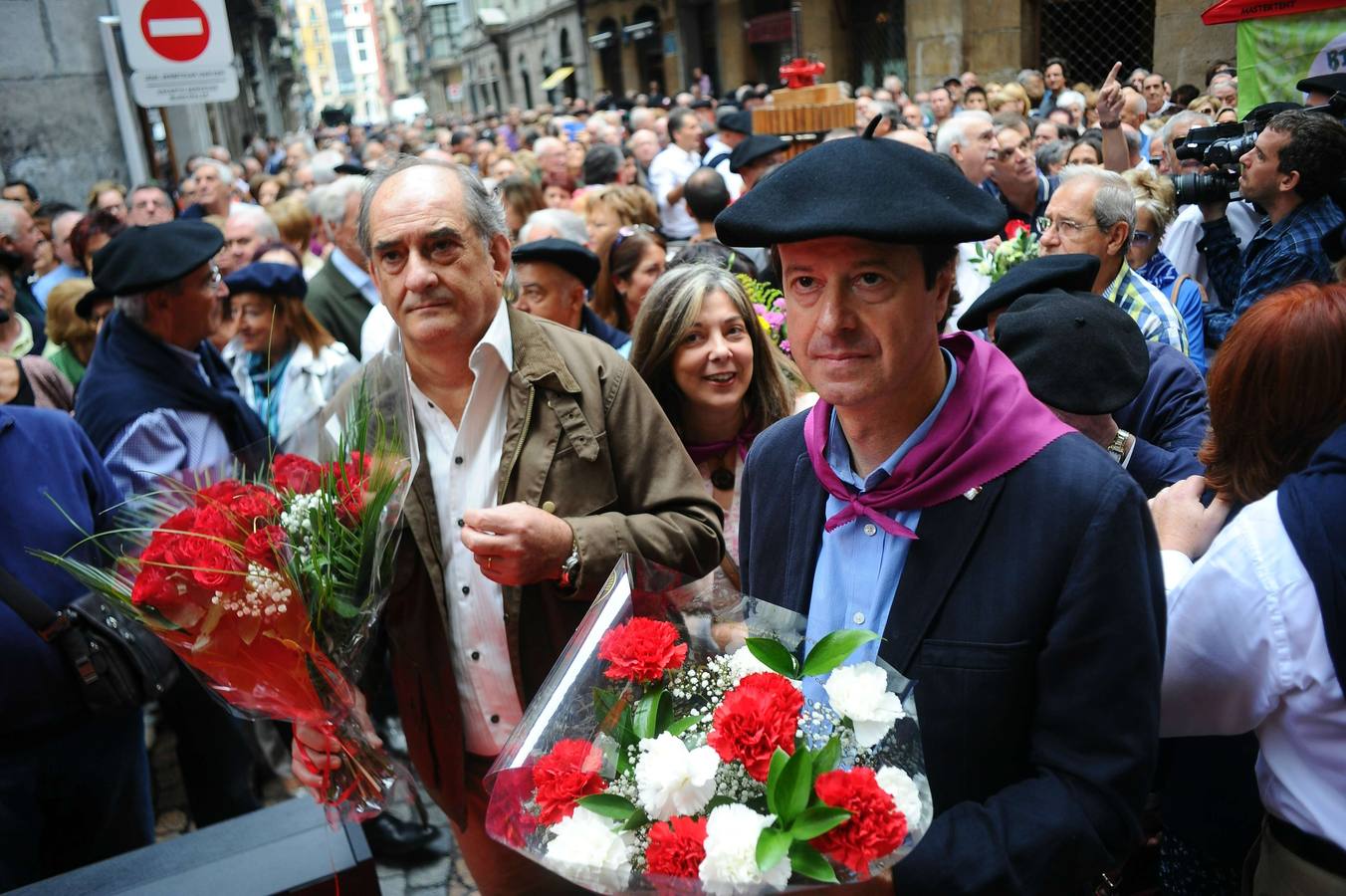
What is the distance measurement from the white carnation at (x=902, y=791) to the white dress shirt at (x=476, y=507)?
50.8 inches

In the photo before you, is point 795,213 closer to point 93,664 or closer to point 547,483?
point 547,483

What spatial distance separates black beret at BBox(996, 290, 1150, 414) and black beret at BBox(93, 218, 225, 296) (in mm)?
2613

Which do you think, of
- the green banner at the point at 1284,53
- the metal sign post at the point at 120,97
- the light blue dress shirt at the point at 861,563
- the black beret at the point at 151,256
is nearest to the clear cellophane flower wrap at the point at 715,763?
the light blue dress shirt at the point at 861,563

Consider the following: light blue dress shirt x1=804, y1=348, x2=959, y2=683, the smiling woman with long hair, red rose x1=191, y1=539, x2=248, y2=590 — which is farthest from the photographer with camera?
red rose x1=191, y1=539, x2=248, y2=590

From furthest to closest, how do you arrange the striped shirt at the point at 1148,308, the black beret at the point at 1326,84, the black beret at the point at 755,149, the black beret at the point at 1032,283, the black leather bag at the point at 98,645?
the black beret at the point at 755,149 < the black beret at the point at 1326,84 < the striped shirt at the point at 1148,308 < the black beret at the point at 1032,283 < the black leather bag at the point at 98,645

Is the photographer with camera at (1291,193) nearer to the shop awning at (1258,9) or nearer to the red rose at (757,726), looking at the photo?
the shop awning at (1258,9)

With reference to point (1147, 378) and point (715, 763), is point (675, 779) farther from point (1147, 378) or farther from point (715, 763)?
point (1147, 378)

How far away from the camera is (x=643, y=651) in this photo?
145cm

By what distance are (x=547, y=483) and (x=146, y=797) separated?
1794 mm

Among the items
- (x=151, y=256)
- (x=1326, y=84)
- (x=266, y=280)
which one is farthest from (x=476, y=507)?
(x=1326, y=84)

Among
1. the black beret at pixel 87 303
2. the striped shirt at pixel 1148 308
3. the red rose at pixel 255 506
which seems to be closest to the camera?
the red rose at pixel 255 506

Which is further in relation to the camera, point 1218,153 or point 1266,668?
Result: point 1218,153

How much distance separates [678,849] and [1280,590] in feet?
3.53

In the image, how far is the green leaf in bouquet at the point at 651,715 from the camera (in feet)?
4.62
